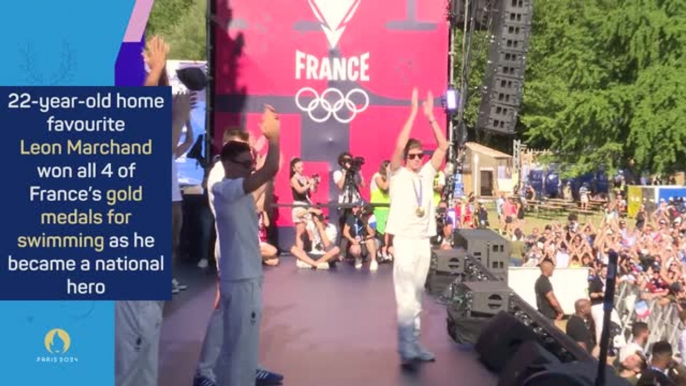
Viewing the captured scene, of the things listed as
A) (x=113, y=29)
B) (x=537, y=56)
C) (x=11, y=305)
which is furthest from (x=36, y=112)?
(x=537, y=56)

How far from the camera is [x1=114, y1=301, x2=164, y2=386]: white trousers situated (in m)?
4.21

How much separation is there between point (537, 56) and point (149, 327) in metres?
39.8

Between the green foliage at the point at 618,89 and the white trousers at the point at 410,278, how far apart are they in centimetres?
2396

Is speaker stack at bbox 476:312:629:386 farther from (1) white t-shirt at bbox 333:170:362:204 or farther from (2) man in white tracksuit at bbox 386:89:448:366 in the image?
(1) white t-shirt at bbox 333:170:362:204

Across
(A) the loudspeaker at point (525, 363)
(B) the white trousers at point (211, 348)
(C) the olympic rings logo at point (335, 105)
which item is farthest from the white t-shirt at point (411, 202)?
(C) the olympic rings logo at point (335, 105)

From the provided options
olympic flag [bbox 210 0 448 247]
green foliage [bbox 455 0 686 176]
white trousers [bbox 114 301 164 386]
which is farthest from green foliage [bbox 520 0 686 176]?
white trousers [bbox 114 301 164 386]

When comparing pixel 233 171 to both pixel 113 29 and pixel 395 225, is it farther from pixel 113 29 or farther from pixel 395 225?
pixel 395 225

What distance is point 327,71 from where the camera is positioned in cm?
1081

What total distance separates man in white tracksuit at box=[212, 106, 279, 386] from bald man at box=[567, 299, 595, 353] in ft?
13.9

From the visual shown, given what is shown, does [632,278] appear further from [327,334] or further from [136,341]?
[136,341]

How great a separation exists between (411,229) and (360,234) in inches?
175

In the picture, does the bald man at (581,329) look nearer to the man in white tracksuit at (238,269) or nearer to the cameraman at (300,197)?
the cameraman at (300,197)

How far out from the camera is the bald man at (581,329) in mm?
8398

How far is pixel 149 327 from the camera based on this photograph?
4316 millimetres
